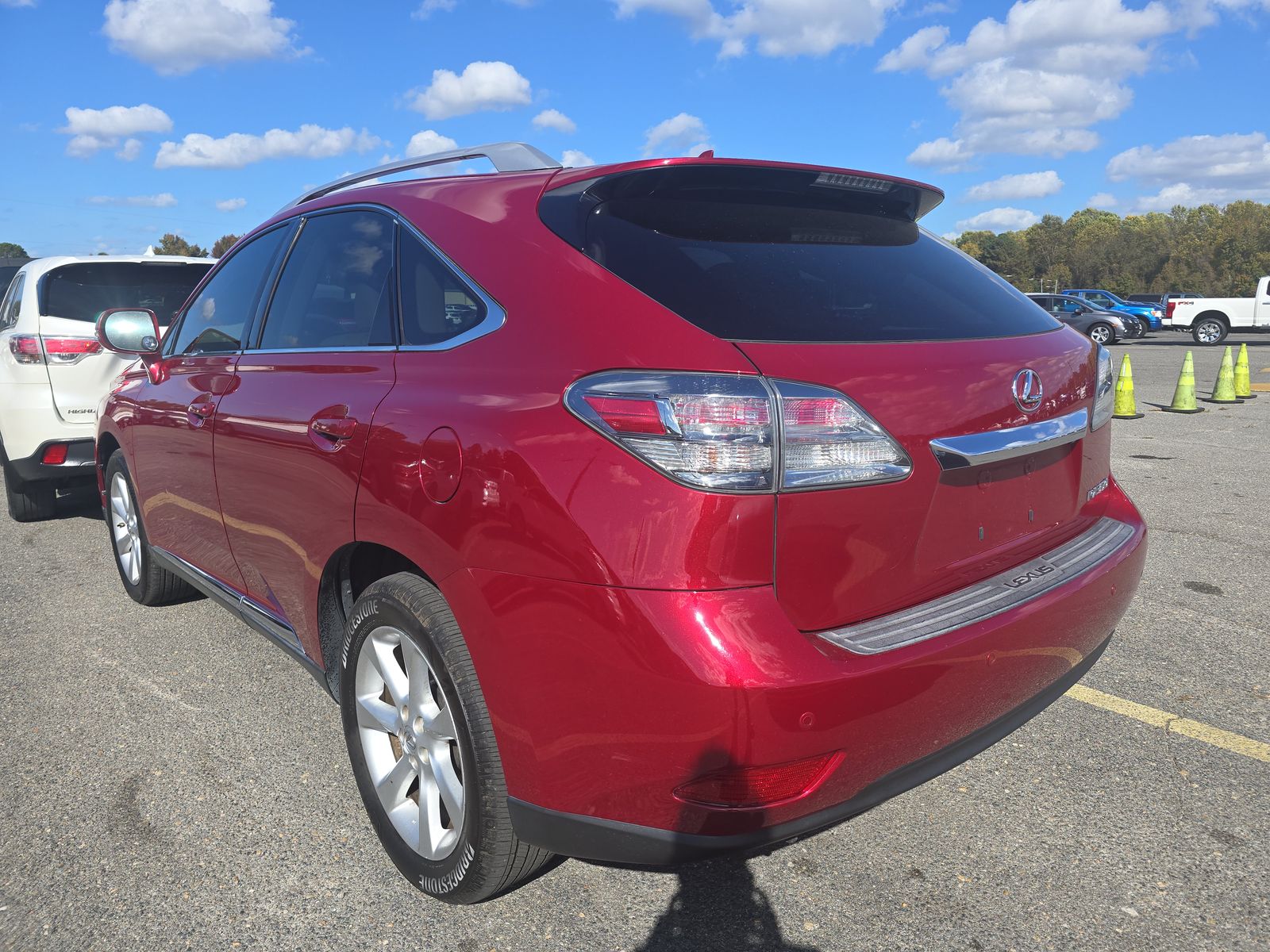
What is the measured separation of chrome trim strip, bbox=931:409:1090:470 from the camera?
2.07 m

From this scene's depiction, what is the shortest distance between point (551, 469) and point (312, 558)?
1140mm

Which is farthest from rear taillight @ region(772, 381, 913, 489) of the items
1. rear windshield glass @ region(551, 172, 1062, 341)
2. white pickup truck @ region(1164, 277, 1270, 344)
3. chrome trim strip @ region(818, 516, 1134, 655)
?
white pickup truck @ region(1164, 277, 1270, 344)

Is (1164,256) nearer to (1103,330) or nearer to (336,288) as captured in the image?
(1103,330)

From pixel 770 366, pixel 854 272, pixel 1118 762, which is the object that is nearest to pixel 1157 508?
pixel 1118 762

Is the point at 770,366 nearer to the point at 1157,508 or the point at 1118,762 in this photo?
the point at 1118,762

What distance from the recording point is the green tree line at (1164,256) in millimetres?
78312

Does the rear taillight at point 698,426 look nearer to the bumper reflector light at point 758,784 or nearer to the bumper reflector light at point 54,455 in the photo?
the bumper reflector light at point 758,784

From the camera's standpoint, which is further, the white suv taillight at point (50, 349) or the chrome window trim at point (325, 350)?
the white suv taillight at point (50, 349)

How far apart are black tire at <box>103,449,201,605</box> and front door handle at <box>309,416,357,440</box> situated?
2.17 metres

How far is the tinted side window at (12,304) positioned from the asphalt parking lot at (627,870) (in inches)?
136

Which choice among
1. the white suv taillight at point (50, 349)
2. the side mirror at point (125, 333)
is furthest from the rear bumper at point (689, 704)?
the white suv taillight at point (50, 349)

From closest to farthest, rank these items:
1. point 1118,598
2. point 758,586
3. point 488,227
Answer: point 758,586 < point 488,227 < point 1118,598

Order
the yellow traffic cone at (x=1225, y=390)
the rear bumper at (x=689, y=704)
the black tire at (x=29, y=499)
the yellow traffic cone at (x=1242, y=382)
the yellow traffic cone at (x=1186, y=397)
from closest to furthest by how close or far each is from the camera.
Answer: the rear bumper at (x=689, y=704) < the black tire at (x=29, y=499) < the yellow traffic cone at (x=1186, y=397) < the yellow traffic cone at (x=1225, y=390) < the yellow traffic cone at (x=1242, y=382)

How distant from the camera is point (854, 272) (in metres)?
2.36
